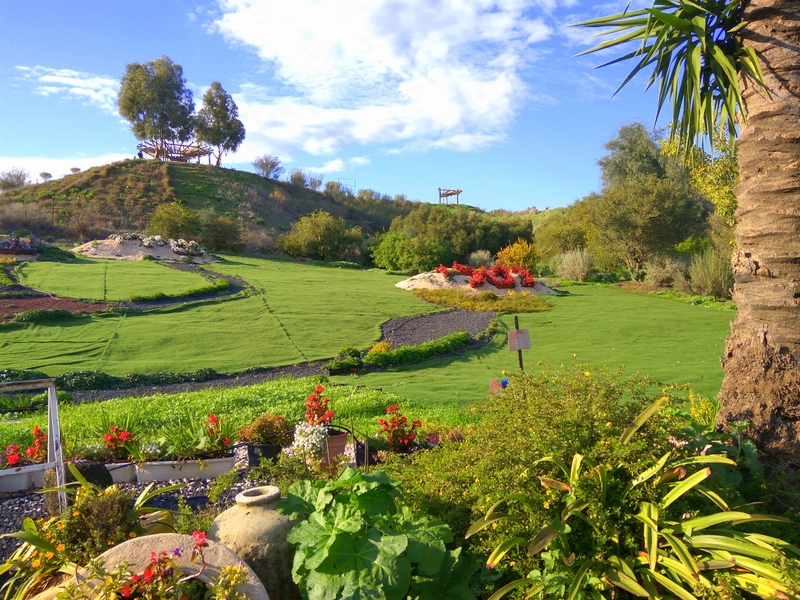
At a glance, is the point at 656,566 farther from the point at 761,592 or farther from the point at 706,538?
the point at 761,592

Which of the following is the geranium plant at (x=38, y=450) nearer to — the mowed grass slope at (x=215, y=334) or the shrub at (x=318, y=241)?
the mowed grass slope at (x=215, y=334)

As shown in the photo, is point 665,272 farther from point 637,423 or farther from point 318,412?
point 637,423

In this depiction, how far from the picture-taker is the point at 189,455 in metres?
4.89

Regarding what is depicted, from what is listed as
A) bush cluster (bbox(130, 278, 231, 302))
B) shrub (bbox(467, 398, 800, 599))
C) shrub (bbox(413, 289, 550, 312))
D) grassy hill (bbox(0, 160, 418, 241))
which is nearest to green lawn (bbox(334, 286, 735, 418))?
shrub (bbox(413, 289, 550, 312))

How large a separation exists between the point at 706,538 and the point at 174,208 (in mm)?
28598

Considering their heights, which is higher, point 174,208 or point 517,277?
point 174,208

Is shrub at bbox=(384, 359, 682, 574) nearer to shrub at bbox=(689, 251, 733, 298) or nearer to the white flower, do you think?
the white flower

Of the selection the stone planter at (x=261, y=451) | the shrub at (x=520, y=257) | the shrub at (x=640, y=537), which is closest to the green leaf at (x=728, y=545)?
the shrub at (x=640, y=537)

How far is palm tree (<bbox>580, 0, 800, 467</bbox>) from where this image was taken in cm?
321

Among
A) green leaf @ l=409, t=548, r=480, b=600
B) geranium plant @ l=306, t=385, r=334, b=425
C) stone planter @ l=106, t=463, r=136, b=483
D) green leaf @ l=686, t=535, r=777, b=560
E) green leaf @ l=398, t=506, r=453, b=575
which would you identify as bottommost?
stone planter @ l=106, t=463, r=136, b=483

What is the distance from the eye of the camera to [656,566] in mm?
2223

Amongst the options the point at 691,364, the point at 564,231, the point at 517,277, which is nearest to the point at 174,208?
the point at 517,277

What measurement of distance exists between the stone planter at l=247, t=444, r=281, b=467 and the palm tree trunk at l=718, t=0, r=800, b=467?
3598 mm

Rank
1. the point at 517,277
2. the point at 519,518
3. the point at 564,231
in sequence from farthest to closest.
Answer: the point at 564,231
the point at 517,277
the point at 519,518
